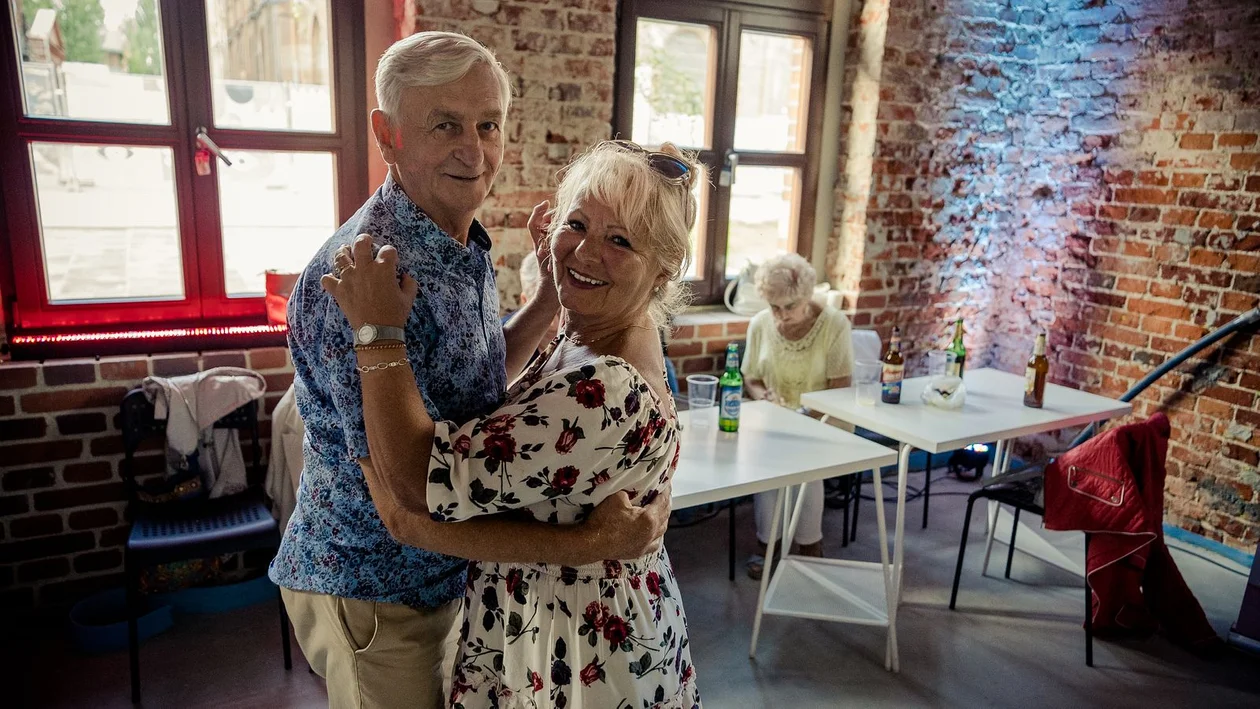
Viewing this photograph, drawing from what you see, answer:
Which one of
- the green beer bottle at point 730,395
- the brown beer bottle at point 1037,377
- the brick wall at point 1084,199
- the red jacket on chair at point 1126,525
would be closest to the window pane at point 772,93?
the brick wall at point 1084,199

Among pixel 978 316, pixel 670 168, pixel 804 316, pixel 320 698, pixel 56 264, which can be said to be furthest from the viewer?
pixel 978 316

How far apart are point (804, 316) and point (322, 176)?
1.95m

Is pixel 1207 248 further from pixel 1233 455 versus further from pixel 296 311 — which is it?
pixel 296 311

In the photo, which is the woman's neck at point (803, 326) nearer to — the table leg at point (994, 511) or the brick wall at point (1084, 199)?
the brick wall at point (1084, 199)

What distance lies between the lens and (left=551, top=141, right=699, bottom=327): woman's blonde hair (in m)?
1.41

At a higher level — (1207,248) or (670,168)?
(670,168)

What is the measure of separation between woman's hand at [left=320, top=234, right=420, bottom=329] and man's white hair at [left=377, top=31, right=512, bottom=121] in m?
0.33

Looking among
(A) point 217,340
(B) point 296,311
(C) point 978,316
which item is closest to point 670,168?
(B) point 296,311

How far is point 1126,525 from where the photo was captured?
2844mm

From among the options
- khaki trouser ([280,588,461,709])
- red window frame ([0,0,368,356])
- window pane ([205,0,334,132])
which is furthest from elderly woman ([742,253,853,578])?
khaki trouser ([280,588,461,709])

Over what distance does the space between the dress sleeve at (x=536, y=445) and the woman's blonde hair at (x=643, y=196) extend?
0.96 feet

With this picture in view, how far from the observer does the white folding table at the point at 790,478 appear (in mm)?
2432

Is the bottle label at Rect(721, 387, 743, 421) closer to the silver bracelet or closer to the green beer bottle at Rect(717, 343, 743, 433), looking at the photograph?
the green beer bottle at Rect(717, 343, 743, 433)

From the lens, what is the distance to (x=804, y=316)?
3537mm
